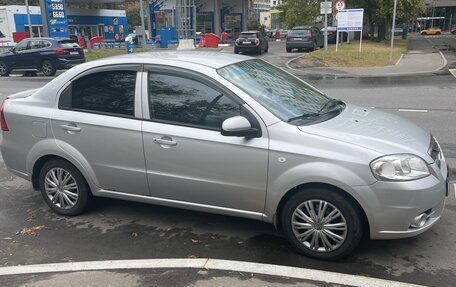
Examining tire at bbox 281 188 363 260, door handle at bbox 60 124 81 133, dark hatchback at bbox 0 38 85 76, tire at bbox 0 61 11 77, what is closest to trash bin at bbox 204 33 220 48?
dark hatchback at bbox 0 38 85 76

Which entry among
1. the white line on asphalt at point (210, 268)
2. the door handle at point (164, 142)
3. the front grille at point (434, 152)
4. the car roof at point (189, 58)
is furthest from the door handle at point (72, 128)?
the front grille at point (434, 152)

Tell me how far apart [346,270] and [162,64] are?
239 cm

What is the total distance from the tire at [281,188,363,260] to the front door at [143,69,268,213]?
0.29 meters

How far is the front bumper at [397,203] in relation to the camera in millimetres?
3359

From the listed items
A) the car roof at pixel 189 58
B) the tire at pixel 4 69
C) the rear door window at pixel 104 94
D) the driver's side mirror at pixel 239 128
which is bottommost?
the tire at pixel 4 69

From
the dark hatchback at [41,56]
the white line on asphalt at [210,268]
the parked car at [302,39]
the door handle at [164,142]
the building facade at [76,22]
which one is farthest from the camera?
the building facade at [76,22]

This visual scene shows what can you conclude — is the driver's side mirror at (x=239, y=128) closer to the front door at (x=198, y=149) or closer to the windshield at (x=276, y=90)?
the front door at (x=198, y=149)

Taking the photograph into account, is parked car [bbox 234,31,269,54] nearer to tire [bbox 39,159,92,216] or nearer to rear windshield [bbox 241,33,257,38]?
rear windshield [bbox 241,33,257,38]

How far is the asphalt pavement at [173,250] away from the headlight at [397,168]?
74 cm

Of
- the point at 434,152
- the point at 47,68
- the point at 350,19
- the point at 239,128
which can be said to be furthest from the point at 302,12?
the point at 239,128

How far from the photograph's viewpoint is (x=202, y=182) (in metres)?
3.96

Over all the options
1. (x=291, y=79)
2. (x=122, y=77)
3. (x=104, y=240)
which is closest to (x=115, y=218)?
(x=104, y=240)

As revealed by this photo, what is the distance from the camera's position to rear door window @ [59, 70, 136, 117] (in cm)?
429

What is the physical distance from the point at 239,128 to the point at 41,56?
63.0 feet
